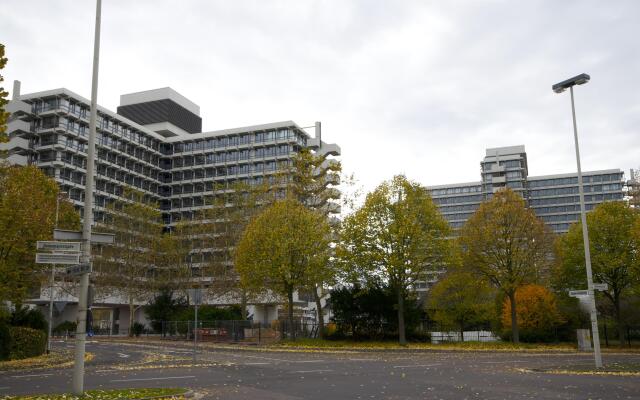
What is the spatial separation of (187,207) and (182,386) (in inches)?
3753

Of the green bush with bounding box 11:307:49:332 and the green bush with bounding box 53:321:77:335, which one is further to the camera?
the green bush with bounding box 53:321:77:335

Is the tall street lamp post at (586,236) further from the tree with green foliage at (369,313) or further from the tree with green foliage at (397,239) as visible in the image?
the tree with green foliage at (369,313)

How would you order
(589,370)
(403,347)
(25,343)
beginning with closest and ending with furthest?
(589,370) → (25,343) → (403,347)

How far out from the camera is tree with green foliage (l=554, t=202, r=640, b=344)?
3912cm

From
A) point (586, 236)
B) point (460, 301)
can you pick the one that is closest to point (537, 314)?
point (460, 301)

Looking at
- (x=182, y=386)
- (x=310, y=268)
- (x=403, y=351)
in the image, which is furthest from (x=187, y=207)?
(x=182, y=386)

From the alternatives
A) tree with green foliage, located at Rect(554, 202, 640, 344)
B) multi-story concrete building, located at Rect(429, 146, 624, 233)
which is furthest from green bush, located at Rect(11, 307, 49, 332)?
multi-story concrete building, located at Rect(429, 146, 624, 233)

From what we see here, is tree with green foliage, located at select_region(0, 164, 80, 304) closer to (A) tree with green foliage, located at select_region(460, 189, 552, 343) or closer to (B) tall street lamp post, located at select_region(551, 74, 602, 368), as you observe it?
(B) tall street lamp post, located at select_region(551, 74, 602, 368)

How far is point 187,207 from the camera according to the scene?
356 ft

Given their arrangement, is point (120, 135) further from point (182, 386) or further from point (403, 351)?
point (182, 386)

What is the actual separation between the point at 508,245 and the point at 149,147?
83884mm

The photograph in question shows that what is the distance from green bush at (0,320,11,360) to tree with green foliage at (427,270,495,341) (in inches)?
1171

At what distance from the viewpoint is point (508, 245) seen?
131 feet

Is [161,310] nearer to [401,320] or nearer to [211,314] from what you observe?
[211,314]
